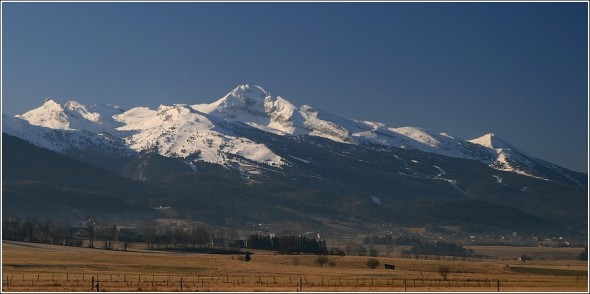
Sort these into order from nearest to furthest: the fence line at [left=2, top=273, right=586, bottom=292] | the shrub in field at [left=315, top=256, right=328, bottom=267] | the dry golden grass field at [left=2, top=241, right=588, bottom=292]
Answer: the fence line at [left=2, top=273, right=586, bottom=292] → the dry golden grass field at [left=2, top=241, right=588, bottom=292] → the shrub in field at [left=315, top=256, right=328, bottom=267]

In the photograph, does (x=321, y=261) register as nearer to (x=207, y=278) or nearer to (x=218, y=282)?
(x=207, y=278)

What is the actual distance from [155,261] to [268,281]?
56.2 metres

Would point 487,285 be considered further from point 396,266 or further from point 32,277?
point 396,266

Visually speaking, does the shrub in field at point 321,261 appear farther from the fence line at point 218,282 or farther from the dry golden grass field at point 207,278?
the fence line at point 218,282

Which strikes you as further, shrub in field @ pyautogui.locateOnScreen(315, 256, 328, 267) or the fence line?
shrub in field @ pyautogui.locateOnScreen(315, 256, 328, 267)

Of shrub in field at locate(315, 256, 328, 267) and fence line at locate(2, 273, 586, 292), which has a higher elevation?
shrub in field at locate(315, 256, 328, 267)

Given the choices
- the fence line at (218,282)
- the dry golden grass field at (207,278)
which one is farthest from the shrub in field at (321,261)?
the fence line at (218,282)

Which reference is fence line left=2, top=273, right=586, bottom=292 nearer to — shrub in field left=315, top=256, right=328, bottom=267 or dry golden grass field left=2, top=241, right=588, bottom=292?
dry golden grass field left=2, top=241, right=588, bottom=292

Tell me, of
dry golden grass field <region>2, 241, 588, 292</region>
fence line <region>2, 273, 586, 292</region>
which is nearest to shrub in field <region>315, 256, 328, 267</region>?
dry golden grass field <region>2, 241, 588, 292</region>

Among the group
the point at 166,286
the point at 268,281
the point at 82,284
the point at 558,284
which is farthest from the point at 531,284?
the point at 82,284

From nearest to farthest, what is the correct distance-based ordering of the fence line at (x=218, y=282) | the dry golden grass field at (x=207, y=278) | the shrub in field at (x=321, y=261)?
the fence line at (x=218, y=282) → the dry golden grass field at (x=207, y=278) → the shrub in field at (x=321, y=261)

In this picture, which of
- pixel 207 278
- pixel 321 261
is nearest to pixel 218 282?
pixel 207 278

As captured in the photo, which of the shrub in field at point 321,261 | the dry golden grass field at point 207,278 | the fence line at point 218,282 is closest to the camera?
the fence line at point 218,282

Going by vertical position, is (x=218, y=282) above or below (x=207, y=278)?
below
